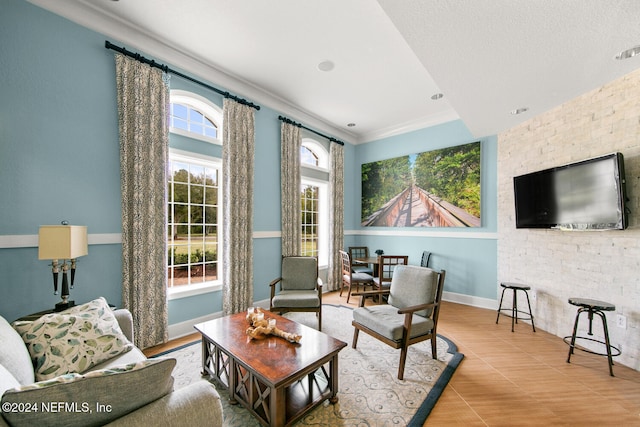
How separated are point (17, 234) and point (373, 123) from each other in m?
5.34

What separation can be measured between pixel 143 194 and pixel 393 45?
3311 mm

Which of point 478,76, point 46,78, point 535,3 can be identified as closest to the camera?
point 535,3

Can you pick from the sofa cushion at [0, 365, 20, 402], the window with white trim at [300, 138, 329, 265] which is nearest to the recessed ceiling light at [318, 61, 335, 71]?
the window with white trim at [300, 138, 329, 265]

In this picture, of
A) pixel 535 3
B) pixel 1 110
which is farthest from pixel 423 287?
pixel 1 110

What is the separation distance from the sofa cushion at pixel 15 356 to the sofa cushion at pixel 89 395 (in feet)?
2.22

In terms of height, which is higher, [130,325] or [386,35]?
[386,35]

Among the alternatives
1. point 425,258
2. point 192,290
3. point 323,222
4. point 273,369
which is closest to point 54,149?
point 192,290

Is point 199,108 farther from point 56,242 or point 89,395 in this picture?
point 89,395

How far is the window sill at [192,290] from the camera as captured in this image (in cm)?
314

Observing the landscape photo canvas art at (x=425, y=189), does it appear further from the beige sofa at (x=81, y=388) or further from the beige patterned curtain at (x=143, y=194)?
the beige sofa at (x=81, y=388)

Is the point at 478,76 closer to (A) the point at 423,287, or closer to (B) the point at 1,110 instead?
(A) the point at 423,287

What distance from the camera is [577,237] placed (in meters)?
3.04

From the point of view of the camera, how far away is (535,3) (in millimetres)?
1739

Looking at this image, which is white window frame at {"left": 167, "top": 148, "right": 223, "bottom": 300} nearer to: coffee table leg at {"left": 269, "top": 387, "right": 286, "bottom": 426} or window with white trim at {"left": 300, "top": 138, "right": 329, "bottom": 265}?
window with white trim at {"left": 300, "top": 138, "right": 329, "bottom": 265}
